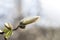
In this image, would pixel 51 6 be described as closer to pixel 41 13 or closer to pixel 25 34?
pixel 41 13

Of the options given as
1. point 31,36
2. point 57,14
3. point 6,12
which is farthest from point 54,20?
point 6,12

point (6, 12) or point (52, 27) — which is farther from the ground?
point (6, 12)

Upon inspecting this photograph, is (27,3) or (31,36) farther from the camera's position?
(27,3)

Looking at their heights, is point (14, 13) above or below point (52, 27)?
above

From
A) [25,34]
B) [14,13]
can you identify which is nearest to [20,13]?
[14,13]

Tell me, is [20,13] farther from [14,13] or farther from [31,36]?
[31,36]
